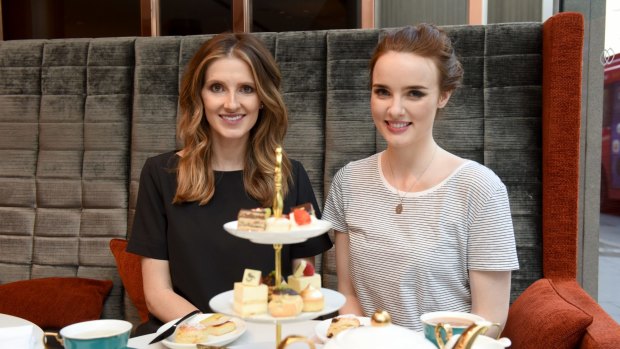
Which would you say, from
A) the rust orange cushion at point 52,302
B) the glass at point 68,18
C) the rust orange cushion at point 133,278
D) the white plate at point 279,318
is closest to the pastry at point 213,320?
the white plate at point 279,318

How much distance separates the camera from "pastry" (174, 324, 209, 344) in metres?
1.20

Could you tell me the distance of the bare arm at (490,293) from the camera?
5.08 ft

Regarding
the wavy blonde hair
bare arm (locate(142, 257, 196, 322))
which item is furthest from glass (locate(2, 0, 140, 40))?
bare arm (locate(142, 257, 196, 322))

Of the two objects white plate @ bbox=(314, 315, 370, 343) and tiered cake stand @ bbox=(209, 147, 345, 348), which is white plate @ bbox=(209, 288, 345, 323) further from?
white plate @ bbox=(314, 315, 370, 343)

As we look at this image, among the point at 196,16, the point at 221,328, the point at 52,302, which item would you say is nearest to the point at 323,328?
the point at 221,328

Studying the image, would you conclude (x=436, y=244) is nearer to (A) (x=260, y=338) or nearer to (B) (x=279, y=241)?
(A) (x=260, y=338)

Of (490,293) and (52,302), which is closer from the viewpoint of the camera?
(490,293)

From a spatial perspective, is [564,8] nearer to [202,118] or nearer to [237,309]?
[202,118]

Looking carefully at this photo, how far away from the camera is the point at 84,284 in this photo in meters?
2.45

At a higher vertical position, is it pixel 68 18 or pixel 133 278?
pixel 68 18

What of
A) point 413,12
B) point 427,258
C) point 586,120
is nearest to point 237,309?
point 427,258

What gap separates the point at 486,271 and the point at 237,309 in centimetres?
88

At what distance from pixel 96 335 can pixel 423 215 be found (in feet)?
2.95

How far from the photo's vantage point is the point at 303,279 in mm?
956
